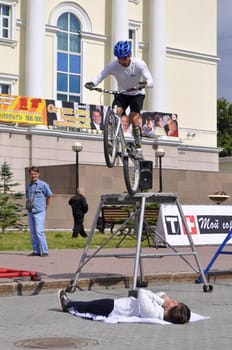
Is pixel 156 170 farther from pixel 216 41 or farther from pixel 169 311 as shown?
pixel 169 311

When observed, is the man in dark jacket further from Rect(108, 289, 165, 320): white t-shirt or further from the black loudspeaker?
Rect(108, 289, 165, 320): white t-shirt

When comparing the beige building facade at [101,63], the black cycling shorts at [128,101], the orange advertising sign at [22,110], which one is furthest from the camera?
the beige building facade at [101,63]

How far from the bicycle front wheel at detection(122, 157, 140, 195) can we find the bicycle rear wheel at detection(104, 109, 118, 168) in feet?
0.68

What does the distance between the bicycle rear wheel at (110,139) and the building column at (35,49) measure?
4045cm

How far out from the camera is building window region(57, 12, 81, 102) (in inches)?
2152

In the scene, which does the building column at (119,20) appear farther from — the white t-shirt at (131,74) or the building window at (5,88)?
the white t-shirt at (131,74)

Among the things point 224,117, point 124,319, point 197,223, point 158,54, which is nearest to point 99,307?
point 124,319

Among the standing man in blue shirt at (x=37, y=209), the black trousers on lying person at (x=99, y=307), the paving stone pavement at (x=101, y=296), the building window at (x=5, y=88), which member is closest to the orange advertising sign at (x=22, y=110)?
the building window at (x=5, y=88)

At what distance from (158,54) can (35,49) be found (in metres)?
11.0

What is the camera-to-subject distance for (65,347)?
769 centimetres

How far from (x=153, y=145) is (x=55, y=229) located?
64.8ft

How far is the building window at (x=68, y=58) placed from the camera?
179ft

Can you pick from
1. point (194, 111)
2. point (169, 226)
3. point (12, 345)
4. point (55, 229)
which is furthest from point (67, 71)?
point (12, 345)

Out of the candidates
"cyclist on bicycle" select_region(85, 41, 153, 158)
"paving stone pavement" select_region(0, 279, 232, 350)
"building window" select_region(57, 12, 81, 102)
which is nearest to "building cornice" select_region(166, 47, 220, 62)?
"building window" select_region(57, 12, 81, 102)
